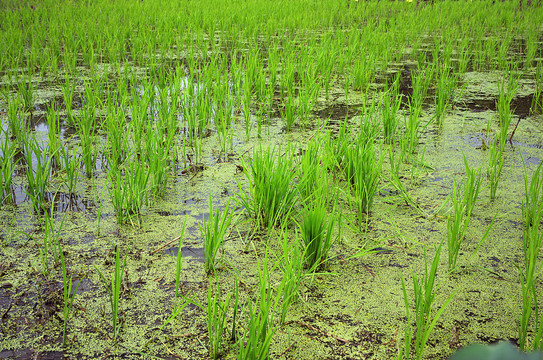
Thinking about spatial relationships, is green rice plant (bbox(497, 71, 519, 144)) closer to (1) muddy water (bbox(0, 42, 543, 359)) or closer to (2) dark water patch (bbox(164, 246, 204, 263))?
(1) muddy water (bbox(0, 42, 543, 359))

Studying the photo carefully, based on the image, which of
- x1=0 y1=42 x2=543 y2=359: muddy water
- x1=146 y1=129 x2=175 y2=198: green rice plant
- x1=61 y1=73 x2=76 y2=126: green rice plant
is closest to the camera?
x1=0 y1=42 x2=543 y2=359: muddy water

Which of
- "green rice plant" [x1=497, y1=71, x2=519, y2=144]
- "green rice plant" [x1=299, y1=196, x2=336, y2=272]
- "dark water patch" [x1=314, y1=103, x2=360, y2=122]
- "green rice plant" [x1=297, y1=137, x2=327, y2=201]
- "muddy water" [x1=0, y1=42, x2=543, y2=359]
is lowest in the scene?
"muddy water" [x1=0, y1=42, x2=543, y2=359]

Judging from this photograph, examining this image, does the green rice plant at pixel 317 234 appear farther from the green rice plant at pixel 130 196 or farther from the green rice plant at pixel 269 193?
the green rice plant at pixel 130 196

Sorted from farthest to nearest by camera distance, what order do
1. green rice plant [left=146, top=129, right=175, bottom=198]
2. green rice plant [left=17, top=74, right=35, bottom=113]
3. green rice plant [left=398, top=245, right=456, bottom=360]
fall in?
green rice plant [left=17, top=74, right=35, bottom=113] < green rice plant [left=146, top=129, right=175, bottom=198] < green rice plant [left=398, top=245, right=456, bottom=360]

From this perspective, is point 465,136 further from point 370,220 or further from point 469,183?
point 370,220

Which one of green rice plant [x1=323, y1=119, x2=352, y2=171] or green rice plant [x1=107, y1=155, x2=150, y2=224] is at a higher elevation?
green rice plant [x1=323, y1=119, x2=352, y2=171]

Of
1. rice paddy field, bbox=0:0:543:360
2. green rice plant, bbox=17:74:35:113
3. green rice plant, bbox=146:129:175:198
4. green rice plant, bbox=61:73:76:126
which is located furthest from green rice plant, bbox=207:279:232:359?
green rice plant, bbox=17:74:35:113

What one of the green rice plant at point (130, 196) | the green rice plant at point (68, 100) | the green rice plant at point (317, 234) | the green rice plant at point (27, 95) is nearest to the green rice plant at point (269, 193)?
the green rice plant at point (317, 234)

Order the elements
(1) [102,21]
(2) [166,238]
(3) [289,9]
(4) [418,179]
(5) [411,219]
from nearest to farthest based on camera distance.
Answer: (2) [166,238] < (5) [411,219] < (4) [418,179] < (1) [102,21] < (3) [289,9]

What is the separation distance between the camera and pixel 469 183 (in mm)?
1537

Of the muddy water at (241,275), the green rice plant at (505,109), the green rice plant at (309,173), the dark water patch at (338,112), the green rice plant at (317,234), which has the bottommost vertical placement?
the muddy water at (241,275)

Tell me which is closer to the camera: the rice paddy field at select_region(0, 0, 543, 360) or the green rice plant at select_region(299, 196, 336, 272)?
the rice paddy field at select_region(0, 0, 543, 360)

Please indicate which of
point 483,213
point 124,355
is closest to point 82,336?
point 124,355

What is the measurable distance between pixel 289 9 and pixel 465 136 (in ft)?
17.0
